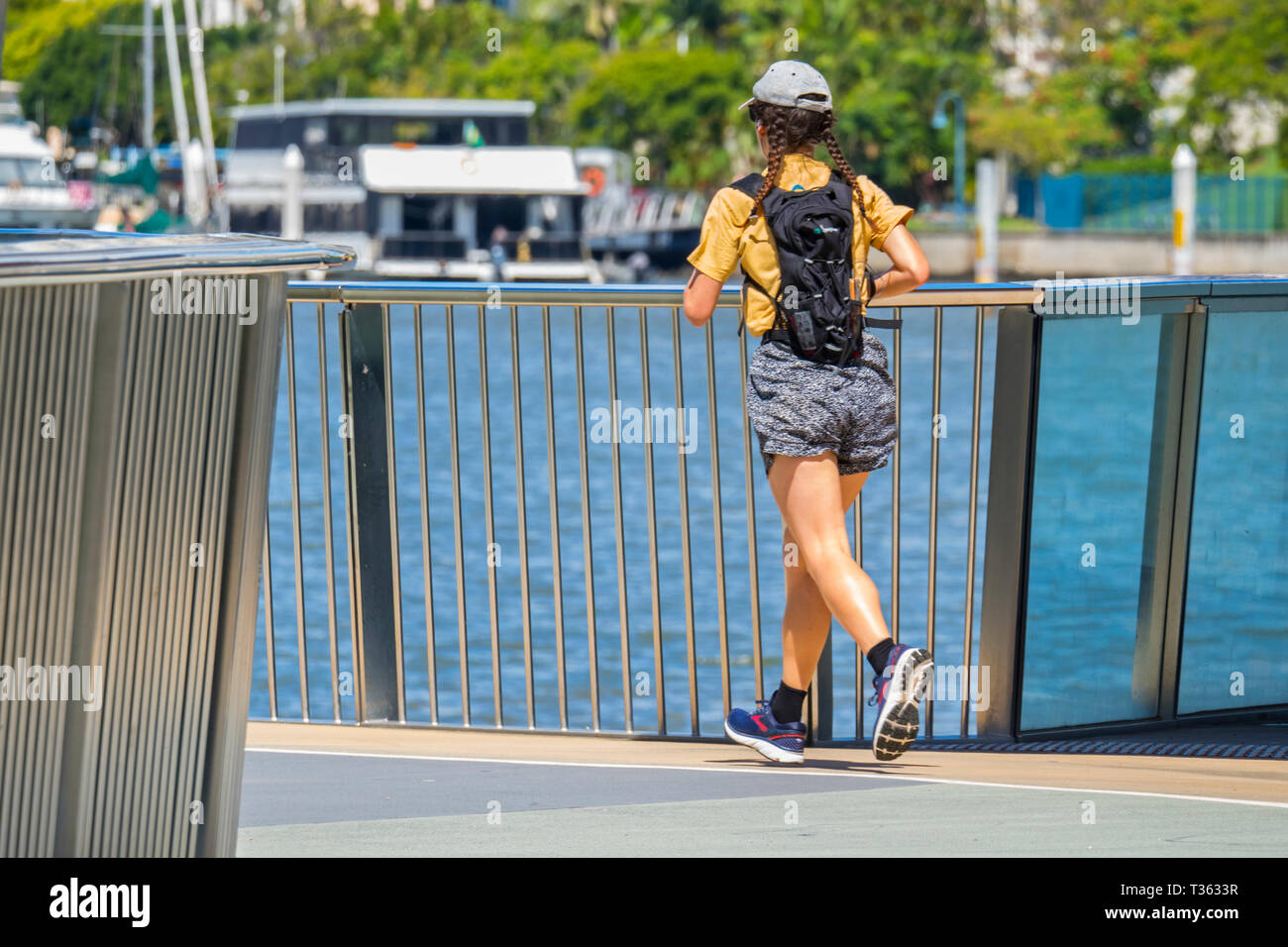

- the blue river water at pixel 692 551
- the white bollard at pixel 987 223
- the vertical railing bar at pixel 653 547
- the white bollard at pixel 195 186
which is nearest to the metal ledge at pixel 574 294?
the vertical railing bar at pixel 653 547

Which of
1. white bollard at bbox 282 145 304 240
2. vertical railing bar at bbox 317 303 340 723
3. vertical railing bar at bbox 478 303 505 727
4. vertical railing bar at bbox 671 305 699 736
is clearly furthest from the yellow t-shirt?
white bollard at bbox 282 145 304 240

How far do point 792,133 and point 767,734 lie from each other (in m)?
1.56

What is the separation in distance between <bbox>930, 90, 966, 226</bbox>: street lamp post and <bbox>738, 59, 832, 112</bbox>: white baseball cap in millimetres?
51256

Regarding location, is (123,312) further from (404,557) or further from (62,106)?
(62,106)

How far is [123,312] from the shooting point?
2.93 m

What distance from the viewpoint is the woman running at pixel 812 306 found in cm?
452

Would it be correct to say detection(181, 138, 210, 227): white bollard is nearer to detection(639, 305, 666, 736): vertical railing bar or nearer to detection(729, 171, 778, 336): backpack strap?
detection(639, 305, 666, 736): vertical railing bar

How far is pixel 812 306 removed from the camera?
14.8 ft

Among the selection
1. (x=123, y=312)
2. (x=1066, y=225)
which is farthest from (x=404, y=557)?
(x=1066, y=225)

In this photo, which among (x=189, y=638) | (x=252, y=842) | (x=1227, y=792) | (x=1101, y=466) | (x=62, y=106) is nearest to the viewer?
(x=189, y=638)

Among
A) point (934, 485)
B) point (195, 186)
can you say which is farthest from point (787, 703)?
point (195, 186)

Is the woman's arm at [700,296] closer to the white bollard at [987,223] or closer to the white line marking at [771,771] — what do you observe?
the white line marking at [771,771]

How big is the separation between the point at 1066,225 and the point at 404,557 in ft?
128

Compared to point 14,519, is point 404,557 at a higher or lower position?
lower
